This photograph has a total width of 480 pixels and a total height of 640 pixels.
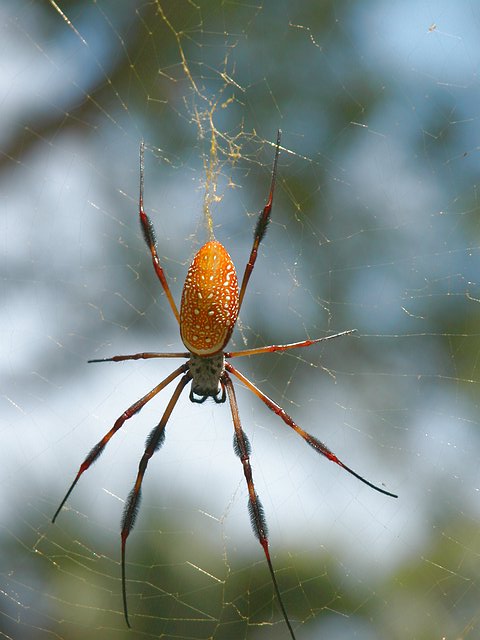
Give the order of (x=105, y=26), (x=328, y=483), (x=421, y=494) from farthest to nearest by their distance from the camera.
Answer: (x=105, y=26) < (x=421, y=494) < (x=328, y=483)

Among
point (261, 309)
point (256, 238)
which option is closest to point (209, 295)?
point (256, 238)

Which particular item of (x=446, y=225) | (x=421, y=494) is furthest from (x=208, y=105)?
(x=421, y=494)

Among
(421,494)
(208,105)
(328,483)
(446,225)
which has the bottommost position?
(421,494)

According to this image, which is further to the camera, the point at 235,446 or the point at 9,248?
the point at 9,248

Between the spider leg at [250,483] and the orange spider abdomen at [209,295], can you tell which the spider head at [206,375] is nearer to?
the spider leg at [250,483]

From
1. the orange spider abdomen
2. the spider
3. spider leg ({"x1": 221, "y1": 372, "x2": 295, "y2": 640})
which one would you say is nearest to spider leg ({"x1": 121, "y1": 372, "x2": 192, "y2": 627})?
the spider

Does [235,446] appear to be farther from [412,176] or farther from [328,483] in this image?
[412,176]

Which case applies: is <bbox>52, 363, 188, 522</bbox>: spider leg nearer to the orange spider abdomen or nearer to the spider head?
the spider head
